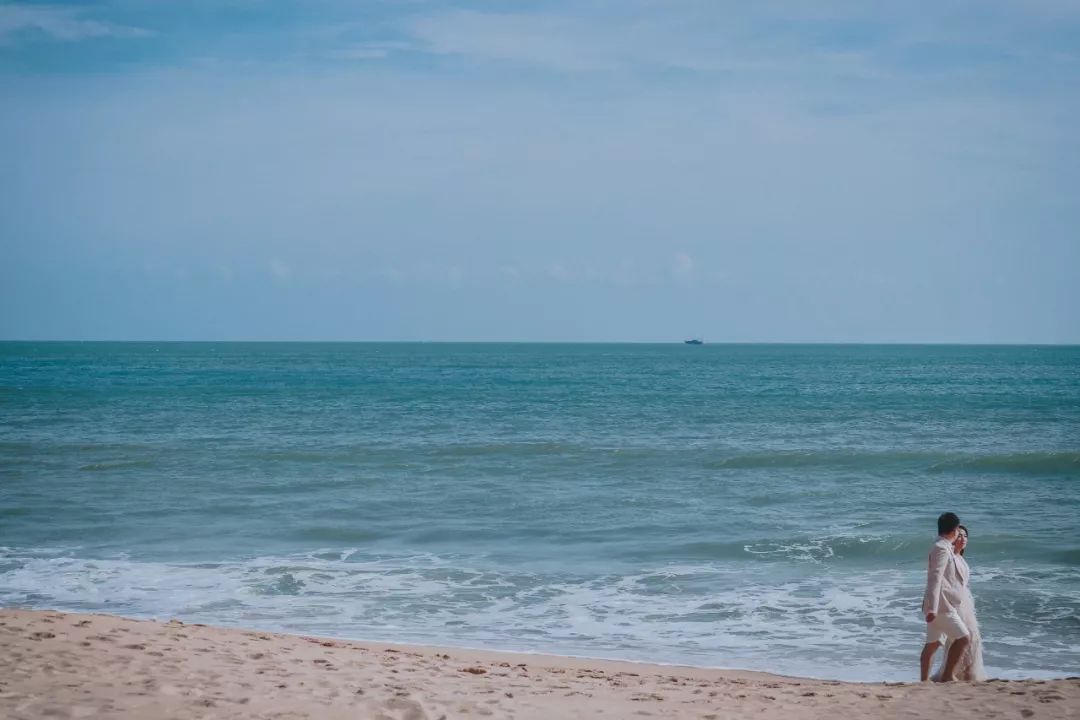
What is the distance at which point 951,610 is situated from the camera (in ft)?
27.8

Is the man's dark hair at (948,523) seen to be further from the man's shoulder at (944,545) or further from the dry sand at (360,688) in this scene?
the dry sand at (360,688)

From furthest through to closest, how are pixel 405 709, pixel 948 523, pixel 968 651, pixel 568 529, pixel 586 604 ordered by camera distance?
pixel 568 529, pixel 586 604, pixel 968 651, pixel 948 523, pixel 405 709

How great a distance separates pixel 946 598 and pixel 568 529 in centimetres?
993

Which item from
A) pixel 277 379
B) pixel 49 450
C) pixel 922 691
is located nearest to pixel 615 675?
pixel 922 691

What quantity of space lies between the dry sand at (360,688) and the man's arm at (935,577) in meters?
0.66

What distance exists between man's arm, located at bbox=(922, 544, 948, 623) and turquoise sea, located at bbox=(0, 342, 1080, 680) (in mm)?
1794

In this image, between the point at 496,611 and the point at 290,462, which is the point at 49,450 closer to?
the point at 290,462

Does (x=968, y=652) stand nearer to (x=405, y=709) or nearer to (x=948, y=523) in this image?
(x=948, y=523)

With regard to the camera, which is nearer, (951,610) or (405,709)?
(405,709)

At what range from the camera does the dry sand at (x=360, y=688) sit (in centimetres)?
721

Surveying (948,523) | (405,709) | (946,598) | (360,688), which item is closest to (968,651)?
(946,598)

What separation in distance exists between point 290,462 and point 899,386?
168 feet

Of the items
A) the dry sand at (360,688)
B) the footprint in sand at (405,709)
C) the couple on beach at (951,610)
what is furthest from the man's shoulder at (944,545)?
the footprint in sand at (405,709)

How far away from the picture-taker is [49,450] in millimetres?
29891
